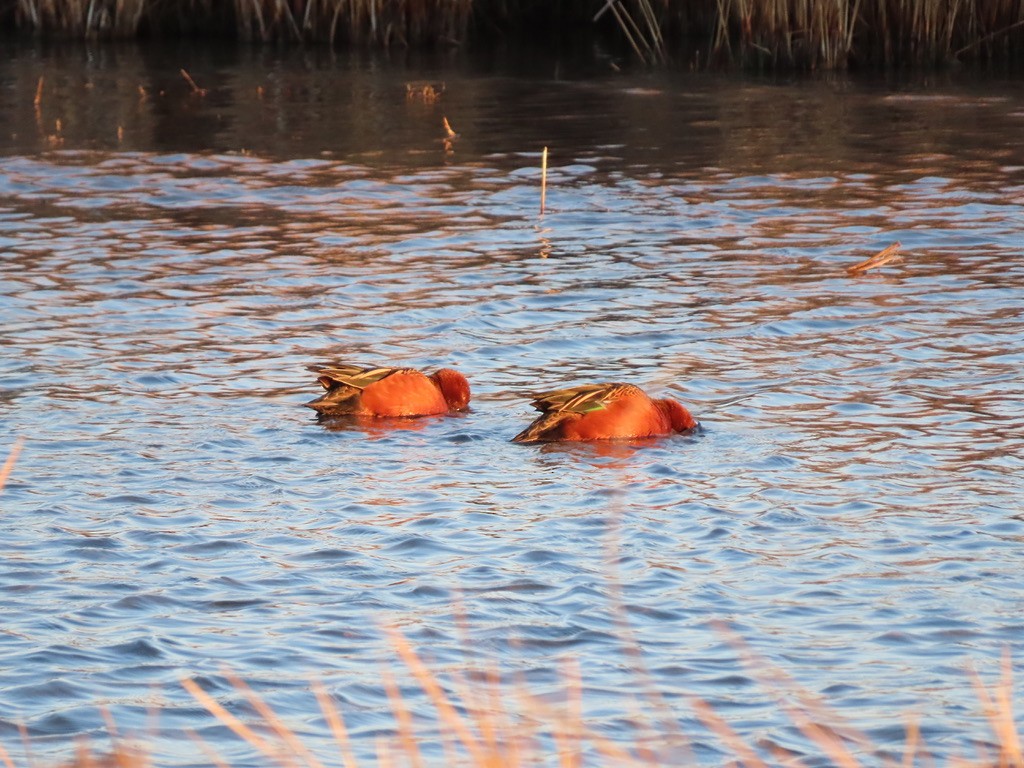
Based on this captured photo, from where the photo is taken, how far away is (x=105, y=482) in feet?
23.5

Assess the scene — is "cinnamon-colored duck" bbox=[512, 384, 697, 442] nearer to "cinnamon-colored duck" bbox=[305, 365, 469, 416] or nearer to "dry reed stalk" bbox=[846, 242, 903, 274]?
"cinnamon-colored duck" bbox=[305, 365, 469, 416]

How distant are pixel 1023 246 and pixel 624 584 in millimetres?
7351

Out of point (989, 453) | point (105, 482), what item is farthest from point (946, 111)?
point (105, 482)

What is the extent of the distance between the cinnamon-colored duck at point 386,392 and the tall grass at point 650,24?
1290 cm

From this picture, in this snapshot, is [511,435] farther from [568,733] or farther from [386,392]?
[568,733]

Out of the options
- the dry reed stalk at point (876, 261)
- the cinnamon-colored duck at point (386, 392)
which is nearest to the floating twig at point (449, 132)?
the dry reed stalk at point (876, 261)

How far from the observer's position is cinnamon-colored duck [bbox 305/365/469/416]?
8125 mm

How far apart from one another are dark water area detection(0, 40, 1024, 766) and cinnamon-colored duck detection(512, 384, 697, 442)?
3.6 inches

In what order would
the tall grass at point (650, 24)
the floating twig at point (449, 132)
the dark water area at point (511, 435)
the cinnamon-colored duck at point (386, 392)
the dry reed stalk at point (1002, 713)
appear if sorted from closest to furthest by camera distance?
the dry reed stalk at point (1002, 713)
the dark water area at point (511, 435)
the cinnamon-colored duck at point (386, 392)
the floating twig at point (449, 132)
the tall grass at point (650, 24)

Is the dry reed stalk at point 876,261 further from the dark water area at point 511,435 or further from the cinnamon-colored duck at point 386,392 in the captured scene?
the cinnamon-colored duck at point 386,392

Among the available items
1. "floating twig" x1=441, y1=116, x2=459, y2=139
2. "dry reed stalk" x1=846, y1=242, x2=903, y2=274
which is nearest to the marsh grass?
"dry reed stalk" x1=846, y1=242, x2=903, y2=274

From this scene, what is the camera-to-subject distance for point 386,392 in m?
8.24

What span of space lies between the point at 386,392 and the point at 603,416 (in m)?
1.10

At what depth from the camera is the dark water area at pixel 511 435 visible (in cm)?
526
